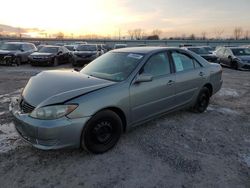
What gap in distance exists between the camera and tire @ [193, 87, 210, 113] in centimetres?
582

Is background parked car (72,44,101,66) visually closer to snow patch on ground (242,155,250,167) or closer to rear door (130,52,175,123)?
rear door (130,52,175,123)

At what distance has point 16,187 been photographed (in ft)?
9.86

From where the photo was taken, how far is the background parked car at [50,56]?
16047 millimetres

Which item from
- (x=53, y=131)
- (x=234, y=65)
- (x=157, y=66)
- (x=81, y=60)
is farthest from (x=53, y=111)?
(x=234, y=65)

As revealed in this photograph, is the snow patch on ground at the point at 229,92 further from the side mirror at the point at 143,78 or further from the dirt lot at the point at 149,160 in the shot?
the side mirror at the point at 143,78

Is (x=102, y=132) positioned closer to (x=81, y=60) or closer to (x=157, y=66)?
(x=157, y=66)

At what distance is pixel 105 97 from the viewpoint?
3648 mm

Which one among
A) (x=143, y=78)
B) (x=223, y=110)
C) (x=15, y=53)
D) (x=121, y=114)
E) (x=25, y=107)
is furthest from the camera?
(x=15, y=53)

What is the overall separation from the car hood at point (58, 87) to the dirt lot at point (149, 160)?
863mm

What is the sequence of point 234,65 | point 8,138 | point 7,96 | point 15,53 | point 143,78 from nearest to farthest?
point 143,78 < point 8,138 < point 7,96 < point 234,65 < point 15,53

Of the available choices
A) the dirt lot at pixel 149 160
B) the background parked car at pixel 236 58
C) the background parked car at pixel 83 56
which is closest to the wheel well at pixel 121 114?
the dirt lot at pixel 149 160

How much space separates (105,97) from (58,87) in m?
0.74

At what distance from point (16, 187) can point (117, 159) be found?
138 centimetres

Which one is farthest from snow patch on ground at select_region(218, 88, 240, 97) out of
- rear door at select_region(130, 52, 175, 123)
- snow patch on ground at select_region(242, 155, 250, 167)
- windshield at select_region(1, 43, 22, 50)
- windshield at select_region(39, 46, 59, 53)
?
windshield at select_region(1, 43, 22, 50)
